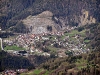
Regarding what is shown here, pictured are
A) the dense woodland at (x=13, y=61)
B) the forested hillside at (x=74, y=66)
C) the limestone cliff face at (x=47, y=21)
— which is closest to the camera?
the forested hillside at (x=74, y=66)

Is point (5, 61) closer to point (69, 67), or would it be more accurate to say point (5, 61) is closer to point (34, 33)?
point (69, 67)

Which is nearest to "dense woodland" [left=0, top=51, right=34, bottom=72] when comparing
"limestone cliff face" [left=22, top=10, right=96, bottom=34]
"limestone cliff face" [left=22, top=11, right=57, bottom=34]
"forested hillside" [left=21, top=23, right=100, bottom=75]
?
"forested hillside" [left=21, top=23, right=100, bottom=75]

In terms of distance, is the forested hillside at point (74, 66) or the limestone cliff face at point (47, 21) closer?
the forested hillside at point (74, 66)

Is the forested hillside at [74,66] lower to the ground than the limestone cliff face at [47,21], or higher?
lower

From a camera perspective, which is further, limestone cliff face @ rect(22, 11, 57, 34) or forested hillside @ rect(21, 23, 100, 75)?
limestone cliff face @ rect(22, 11, 57, 34)

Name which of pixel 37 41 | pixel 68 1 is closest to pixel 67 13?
pixel 68 1

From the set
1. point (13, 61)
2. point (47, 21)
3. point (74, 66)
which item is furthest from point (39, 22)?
point (74, 66)

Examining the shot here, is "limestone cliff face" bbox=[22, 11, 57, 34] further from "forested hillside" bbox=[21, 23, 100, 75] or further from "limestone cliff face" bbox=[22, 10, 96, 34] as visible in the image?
"forested hillside" bbox=[21, 23, 100, 75]

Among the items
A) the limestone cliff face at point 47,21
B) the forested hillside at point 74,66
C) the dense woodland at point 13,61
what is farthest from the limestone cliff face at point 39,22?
the forested hillside at point 74,66

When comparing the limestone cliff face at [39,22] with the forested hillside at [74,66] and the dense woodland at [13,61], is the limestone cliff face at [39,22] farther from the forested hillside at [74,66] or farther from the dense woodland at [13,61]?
the forested hillside at [74,66]
